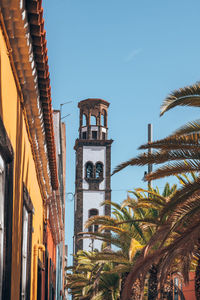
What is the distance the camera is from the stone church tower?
2835 inches

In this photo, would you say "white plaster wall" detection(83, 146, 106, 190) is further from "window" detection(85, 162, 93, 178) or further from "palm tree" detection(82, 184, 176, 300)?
"palm tree" detection(82, 184, 176, 300)

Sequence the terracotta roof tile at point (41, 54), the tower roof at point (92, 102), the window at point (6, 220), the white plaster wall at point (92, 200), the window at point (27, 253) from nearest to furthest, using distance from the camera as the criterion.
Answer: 1. the terracotta roof tile at point (41, 54)
2. the window at point (6, 220)
3. the window at point (27, 253)
4. the white plaster wall at point (92, 200)
5. the tower roof at point (92, 102)

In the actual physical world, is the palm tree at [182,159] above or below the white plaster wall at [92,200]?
below

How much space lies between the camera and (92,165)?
7556 cm

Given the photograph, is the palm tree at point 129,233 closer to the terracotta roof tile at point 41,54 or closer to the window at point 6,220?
the terracotta roof tile at point 41,54

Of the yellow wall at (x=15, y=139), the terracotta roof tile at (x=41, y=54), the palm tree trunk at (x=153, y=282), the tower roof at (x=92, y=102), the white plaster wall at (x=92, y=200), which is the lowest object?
the palm tree trunk at (x=153, y=282)

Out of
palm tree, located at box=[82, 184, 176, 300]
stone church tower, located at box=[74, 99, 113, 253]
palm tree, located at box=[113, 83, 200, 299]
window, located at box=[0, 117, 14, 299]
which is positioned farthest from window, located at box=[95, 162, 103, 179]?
window, located at box=[0, 117, 14, 299]

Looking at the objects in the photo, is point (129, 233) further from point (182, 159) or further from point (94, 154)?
point (94, 154)

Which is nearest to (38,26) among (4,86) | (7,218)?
(4,86)

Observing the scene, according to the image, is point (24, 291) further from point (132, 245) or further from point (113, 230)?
point (113, 230)

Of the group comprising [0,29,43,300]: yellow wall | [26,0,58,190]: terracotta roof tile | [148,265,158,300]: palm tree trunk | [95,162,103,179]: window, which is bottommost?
[148,265,158,300]: palm tree trunk

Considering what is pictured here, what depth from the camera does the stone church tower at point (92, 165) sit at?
72.0 metres

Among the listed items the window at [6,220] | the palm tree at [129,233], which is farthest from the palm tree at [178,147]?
the palm tree at [129,233]

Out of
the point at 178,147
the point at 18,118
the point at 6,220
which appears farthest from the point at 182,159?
the point at 6,220
